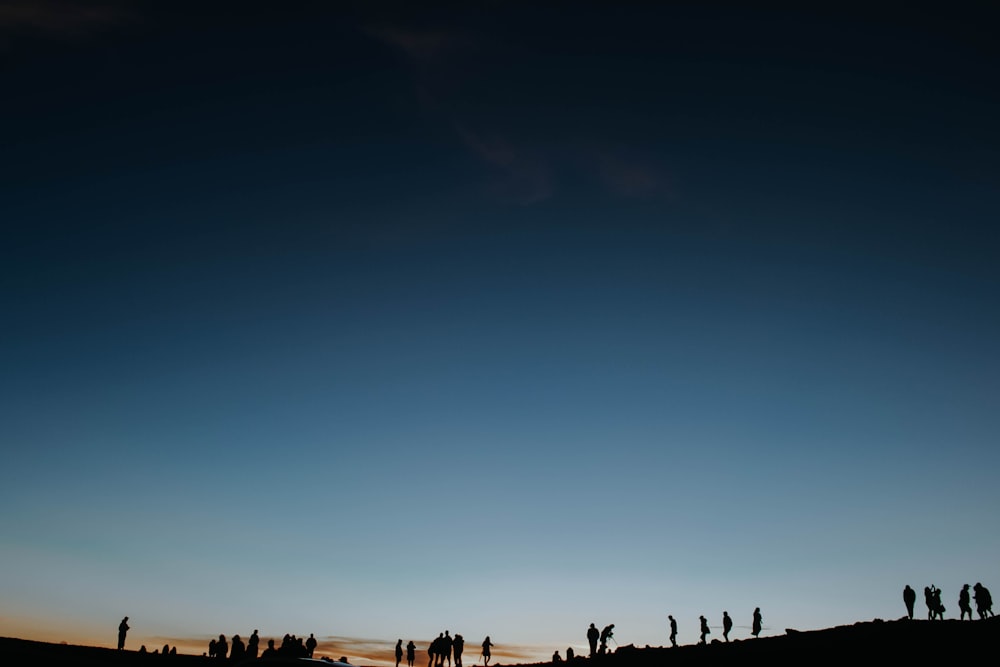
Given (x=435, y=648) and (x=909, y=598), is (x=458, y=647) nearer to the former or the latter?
(x=435, y=648)

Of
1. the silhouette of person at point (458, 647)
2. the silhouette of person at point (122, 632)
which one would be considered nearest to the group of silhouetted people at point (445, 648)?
the silhouette of person at point (458, 647)

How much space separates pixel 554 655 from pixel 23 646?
104 ft

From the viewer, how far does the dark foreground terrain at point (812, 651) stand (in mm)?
25906

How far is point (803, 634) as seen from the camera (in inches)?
1419

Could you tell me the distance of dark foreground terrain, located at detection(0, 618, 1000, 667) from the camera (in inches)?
1020

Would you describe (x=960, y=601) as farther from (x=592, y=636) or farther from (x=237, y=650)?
(x=237, y=650)

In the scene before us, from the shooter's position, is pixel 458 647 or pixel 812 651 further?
pixel 458 647

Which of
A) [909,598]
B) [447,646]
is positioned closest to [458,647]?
[447,646]

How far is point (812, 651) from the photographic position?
28875mm

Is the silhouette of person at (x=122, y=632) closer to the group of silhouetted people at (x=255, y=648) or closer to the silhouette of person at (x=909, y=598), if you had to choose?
the group of silhouetted people at (x=255, y=648)

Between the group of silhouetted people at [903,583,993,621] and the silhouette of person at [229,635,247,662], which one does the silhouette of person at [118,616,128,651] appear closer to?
the silhouette of person at [229,635,247,662]

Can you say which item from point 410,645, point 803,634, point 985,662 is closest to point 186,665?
point 410,645

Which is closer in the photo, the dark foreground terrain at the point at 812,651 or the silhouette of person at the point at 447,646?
the dark foreground terrain at the point at 812,651

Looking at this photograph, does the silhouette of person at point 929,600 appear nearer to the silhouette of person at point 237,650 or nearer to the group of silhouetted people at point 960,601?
the group of silhouetted people at point 960,601
